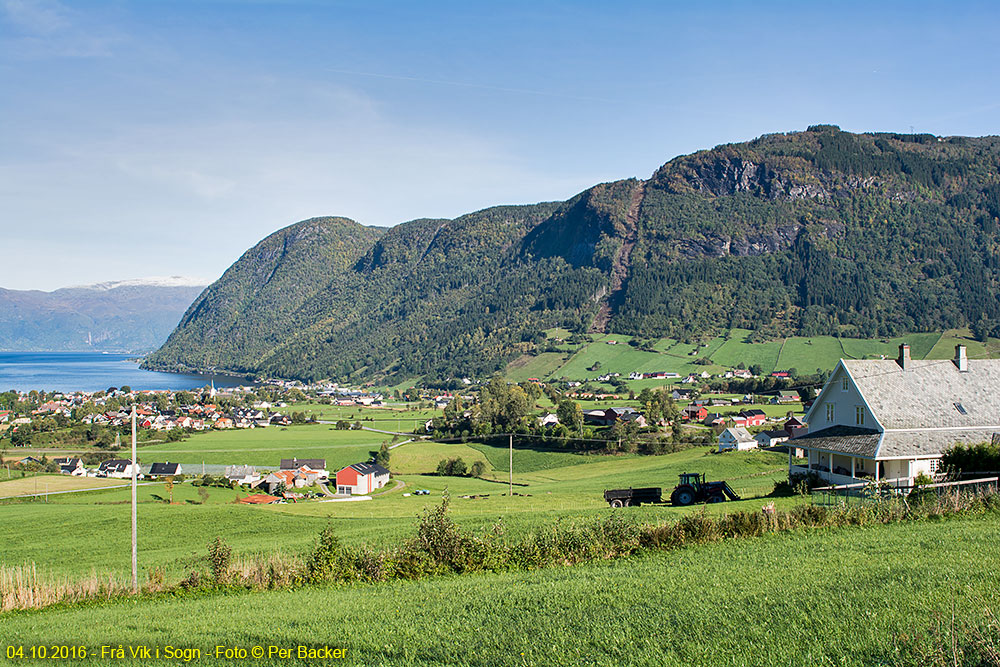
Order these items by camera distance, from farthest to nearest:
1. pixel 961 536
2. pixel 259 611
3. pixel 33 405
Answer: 1. pixel 33 405
2. pixel 961 536
3. pixel 259 611

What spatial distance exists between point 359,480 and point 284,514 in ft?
66.4

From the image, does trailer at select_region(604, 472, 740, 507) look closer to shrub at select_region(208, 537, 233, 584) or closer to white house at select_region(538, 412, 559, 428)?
shrub at select_region(208, 537, 233, 584)

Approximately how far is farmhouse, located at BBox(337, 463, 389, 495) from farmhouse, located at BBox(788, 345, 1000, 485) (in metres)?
32.4

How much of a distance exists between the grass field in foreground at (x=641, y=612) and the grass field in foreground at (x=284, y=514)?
6228mm

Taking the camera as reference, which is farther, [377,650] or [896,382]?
[896,382]

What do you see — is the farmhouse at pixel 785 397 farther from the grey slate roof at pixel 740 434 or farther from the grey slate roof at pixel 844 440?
the grey slate roof at pixel 844 440

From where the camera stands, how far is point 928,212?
19512 cm

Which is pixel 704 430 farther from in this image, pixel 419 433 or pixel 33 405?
pixel 33 405

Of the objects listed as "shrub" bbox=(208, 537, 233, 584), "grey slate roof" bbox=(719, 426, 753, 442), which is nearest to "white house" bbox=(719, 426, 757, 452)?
"grey slate roof" bbox=(719, 426, 753, 442)

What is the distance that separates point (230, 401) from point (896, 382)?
119136mm

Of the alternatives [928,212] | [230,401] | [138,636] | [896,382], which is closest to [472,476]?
[896,382]

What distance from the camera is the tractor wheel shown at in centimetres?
2395

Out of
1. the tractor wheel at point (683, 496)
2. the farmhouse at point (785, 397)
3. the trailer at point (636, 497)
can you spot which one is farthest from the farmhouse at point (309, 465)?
the farmhouse at point (785, 397)

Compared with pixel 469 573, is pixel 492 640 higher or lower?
higher
